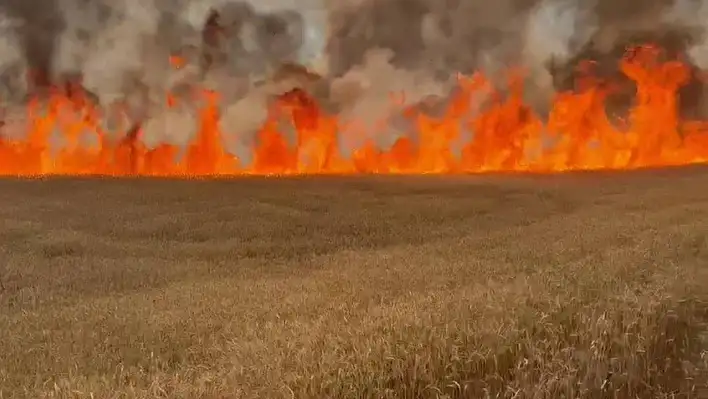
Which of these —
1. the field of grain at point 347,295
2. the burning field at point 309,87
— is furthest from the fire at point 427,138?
the field of grain at point 347,295

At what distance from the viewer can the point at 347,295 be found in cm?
858

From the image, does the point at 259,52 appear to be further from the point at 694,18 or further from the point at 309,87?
the point at 694,18

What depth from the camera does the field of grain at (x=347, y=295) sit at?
16.1 feet

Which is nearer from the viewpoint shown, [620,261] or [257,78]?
[620,261]

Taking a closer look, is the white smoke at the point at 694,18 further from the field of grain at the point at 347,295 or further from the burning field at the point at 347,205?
the field of grain at the point at 347,295

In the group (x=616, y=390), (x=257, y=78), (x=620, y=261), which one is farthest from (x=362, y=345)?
(x=257, y=78)

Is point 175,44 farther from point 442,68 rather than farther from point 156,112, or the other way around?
point 442,68

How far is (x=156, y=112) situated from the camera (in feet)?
78.5

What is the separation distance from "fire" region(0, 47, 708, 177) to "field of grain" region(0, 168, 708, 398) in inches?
196

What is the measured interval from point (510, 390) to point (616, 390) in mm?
765

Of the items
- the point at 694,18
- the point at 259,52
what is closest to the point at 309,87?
the point at 259,52

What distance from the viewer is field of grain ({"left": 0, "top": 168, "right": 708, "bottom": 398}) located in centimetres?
490

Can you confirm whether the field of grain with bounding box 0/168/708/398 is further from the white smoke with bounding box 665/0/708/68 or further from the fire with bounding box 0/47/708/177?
the white smoke with bounding box 665/0/708/68

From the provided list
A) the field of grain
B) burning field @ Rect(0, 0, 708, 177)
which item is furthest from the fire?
the field of grain
